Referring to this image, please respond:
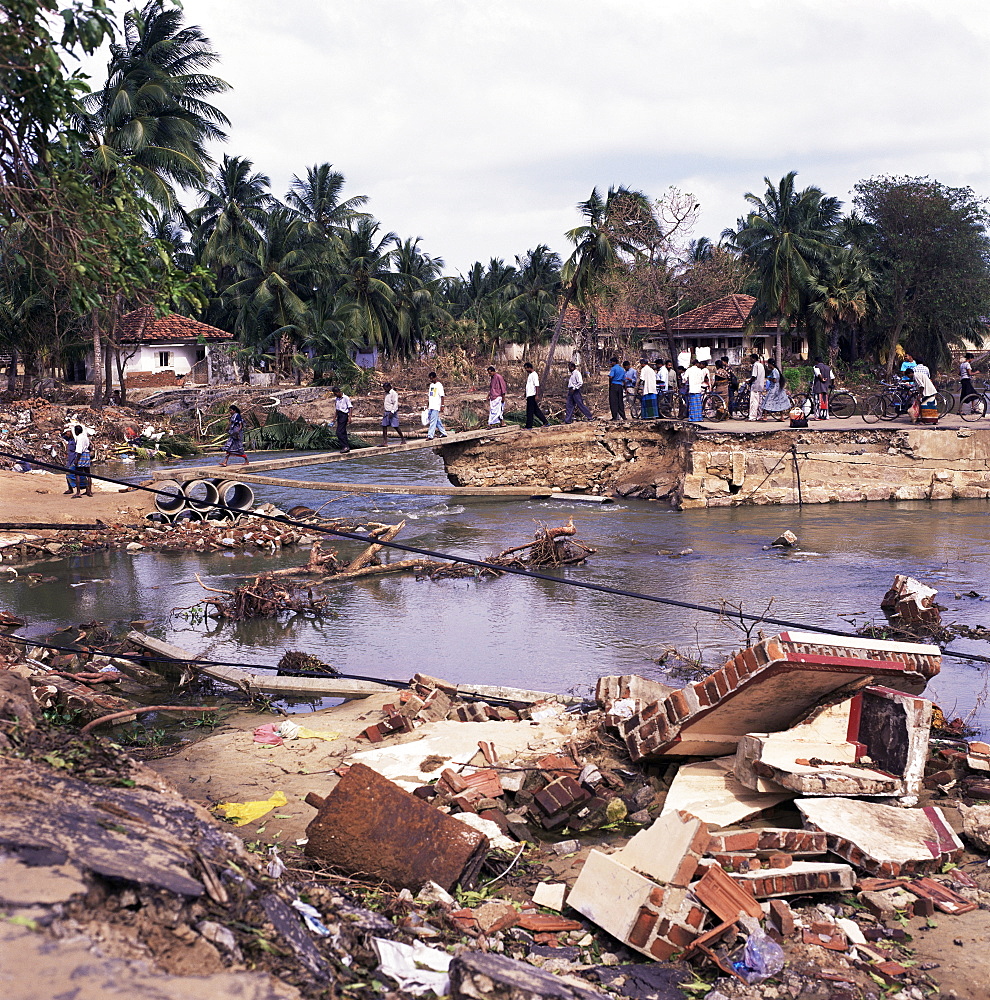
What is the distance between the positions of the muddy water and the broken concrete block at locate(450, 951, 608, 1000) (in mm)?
4813

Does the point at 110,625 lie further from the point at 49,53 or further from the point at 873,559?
the point at 873,559

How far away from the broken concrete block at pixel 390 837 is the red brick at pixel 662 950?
2.91ft

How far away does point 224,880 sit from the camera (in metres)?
2.92

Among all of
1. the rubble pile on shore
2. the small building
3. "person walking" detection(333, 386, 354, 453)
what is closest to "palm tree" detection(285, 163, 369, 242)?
the small building

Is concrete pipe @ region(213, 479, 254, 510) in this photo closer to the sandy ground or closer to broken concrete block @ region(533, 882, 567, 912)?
the sandy ground

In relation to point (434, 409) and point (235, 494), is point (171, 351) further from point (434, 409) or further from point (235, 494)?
point (235, 494)

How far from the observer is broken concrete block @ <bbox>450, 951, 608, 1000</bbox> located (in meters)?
2.79

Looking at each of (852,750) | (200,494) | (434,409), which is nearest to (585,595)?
(852,750)

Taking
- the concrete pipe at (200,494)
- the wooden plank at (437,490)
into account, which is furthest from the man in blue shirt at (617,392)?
the concrete pipe at (200,494)

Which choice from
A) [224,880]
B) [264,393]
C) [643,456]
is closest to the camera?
[224,880]

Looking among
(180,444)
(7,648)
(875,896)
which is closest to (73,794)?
(875,896)

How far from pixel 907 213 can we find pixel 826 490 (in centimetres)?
2575

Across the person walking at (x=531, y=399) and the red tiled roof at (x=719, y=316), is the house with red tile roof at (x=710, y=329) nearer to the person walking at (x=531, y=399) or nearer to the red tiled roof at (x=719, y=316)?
the red tiled roof at (x=719, y=316)

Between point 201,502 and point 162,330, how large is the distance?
27.8m
